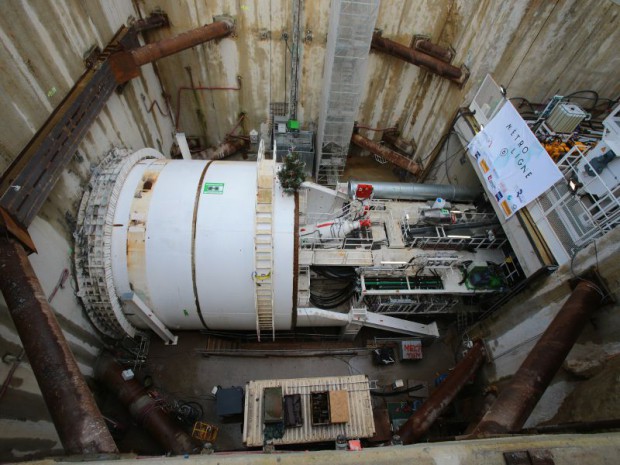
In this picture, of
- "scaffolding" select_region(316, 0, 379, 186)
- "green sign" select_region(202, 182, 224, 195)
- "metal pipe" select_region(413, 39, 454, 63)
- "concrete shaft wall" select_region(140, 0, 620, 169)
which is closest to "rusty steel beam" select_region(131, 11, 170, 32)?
"concrete shaft wall" select_region(140, 0, 620, 169)

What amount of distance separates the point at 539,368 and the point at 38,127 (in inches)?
518

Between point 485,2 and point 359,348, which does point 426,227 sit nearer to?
point 359,348

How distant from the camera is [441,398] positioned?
10.2 metres

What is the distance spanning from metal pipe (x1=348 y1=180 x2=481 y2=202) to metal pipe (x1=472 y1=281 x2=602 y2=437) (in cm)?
629

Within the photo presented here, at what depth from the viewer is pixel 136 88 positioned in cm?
1309

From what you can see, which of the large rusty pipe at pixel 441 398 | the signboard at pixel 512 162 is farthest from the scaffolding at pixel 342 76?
the large rusty pipe at pixel 441 398

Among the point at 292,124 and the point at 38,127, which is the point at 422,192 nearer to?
the point at 292,124

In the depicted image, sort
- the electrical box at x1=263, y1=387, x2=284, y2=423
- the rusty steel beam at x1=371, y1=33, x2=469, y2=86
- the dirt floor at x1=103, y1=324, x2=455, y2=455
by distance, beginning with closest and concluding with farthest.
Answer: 1. the electrical box at x1=263, y1=387, x2=284, y2=423
2. the dirt floor at x1=103, y1=324, x2=455, y2=455
3. the rusty steel beam at x1=371, y1=33, x2=469, y2=86

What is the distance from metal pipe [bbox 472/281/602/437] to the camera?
20.7ft

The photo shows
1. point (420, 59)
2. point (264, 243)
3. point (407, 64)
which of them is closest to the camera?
point (264, 243)

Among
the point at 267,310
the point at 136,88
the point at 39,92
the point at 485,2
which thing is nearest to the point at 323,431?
the point at 267,310

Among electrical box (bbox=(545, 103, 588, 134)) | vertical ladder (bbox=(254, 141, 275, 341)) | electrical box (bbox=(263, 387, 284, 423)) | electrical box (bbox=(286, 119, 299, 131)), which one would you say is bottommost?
electrical box (bbox=(263, 387, 284, 423))

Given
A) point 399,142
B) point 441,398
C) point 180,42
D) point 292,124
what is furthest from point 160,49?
point 441,398

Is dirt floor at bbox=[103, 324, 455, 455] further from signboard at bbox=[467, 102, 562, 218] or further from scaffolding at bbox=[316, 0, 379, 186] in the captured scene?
scaffolding at bbox=[316, 0, 379, 186]
